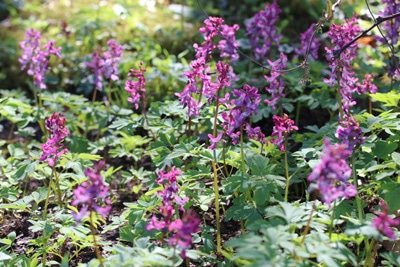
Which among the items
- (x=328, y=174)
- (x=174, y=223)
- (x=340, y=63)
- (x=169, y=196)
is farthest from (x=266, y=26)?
(x=174, y=223)

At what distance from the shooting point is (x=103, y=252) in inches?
126

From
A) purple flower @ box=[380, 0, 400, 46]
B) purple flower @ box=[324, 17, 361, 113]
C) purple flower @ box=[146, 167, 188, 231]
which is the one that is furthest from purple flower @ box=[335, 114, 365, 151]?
purple flower @ box=[380, 0, 400, 46]

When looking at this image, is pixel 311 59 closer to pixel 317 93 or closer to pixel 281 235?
pixel 317 93

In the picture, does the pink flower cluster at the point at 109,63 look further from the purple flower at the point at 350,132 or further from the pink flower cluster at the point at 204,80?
the purple flower at the point at 350,132

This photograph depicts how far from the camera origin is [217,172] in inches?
138

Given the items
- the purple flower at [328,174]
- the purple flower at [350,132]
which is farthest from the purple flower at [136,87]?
the purple flower at [328,174]

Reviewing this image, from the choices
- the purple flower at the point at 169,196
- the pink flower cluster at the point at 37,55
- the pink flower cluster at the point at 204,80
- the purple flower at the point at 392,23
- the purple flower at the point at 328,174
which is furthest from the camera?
the pink flower cluster at the point at 37,55

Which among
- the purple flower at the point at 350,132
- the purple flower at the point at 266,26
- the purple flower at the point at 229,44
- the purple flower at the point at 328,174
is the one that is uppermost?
the purple flower at the point at 266,26

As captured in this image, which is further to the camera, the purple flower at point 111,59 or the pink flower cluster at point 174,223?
the purple flower at point 111,59

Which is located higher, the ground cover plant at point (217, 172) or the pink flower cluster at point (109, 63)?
the pink flower cluster at point (109, 63)

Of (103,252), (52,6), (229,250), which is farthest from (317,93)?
(52,6)

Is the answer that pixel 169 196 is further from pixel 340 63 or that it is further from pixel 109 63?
pixel 109 63

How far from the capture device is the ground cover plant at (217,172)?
7.73 feet

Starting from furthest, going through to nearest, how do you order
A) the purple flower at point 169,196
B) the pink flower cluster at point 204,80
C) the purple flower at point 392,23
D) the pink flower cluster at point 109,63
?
1. the pink flower cluster at point 109,63
2. the purple flower at point 392,23
3. the pink flower cluster at point 204,80
4. the purple flower at point 169,196
